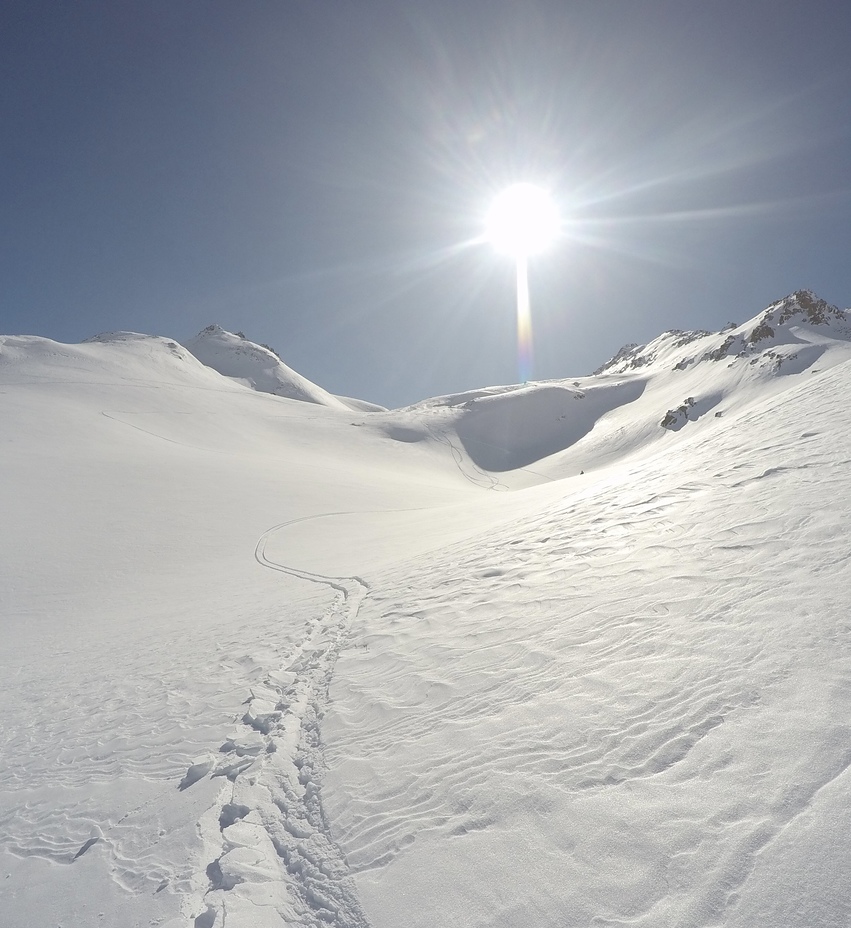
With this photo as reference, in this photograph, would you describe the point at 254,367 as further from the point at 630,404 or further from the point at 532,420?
the point at 630,404

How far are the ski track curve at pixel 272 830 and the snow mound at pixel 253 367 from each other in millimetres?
110523

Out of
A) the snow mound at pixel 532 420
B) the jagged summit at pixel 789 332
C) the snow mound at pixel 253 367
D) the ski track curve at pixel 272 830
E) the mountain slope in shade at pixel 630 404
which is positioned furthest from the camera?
the snow mound at pixel 253 367

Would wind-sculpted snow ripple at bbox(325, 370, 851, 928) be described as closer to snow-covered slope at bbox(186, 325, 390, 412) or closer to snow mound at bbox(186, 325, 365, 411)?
snow-covered slope at bbox(186, 325, 390, 412)

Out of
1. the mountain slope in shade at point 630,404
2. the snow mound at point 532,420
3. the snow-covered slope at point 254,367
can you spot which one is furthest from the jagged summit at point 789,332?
the snow-covered slope at point 254,367

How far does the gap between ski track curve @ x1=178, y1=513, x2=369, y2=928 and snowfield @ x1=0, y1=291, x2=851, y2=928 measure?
3 cm

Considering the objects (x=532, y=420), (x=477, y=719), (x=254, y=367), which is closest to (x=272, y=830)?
(x=477, y=719)

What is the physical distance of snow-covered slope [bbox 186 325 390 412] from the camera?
385ft

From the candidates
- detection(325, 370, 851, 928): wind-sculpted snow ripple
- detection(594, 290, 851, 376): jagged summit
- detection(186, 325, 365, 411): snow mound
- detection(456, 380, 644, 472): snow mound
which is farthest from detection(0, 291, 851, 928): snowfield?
detection(186, 325, 365, 411): snow mound

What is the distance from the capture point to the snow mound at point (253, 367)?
117062 mm

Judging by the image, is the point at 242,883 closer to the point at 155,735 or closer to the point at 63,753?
the point at 155,735

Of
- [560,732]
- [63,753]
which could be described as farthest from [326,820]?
[63,753]

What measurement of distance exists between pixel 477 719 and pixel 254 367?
5246 inches

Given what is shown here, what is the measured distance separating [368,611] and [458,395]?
267 ft

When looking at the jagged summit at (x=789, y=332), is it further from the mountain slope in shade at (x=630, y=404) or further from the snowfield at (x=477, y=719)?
the snowfield at (x=477, y=719)
